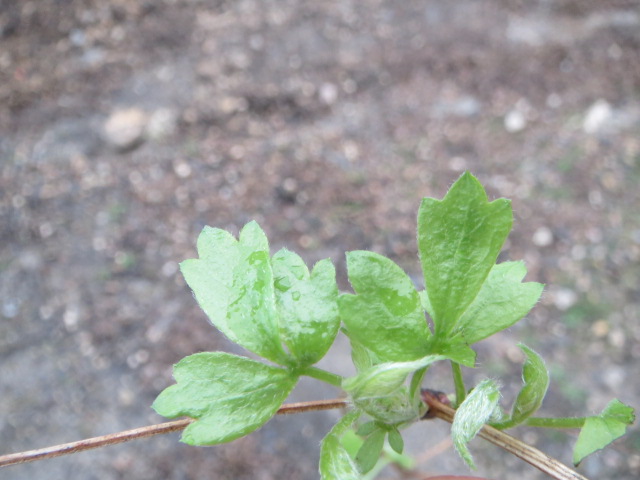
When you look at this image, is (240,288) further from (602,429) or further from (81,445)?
(602,429)

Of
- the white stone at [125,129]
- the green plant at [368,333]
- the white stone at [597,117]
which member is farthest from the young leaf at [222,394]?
the white stone at [597,117]

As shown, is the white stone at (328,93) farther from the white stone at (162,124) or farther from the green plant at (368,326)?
the green plant at (368,326)

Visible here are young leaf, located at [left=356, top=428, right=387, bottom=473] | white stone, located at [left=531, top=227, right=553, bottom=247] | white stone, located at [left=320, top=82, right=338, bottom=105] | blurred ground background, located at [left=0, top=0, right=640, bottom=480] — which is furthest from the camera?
white stone, located at [left=320, top=82, right=338, bottom=105]

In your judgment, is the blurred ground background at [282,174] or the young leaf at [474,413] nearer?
the young leaf at [474,413]

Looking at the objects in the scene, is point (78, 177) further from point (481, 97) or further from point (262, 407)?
point (262, 407)

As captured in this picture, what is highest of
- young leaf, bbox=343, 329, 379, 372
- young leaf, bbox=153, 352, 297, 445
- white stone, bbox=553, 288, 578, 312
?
young leaf, bbox=153, 352, 297, 445

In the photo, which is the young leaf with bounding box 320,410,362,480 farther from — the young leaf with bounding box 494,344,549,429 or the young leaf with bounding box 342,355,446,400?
the young leaf with bounding box 494,344,549,429

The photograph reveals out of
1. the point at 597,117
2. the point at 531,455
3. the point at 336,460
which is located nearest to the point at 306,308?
the point at 336,460

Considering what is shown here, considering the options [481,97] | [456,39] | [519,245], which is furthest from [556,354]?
[456,39]

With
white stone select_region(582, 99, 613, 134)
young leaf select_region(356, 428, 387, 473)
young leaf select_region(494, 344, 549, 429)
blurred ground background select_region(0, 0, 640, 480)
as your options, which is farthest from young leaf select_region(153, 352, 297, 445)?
white stone select_region(582, 99, 613, 134)
